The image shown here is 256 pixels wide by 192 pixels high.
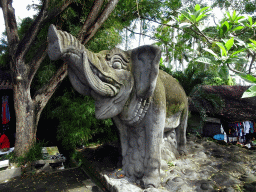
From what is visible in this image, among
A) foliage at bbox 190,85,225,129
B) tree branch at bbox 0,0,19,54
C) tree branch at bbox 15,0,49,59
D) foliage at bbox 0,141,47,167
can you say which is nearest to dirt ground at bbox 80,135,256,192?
foliage at bbox 0,141,47,167

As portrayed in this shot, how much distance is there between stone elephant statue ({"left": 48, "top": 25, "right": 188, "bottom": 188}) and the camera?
1656 millimetres

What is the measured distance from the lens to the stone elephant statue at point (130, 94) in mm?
1656

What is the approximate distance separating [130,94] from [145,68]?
0.33 metres

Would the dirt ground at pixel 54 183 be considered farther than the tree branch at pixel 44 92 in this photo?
No

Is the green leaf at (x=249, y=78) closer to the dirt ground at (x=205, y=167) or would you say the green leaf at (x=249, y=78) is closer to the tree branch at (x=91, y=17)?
the dirt ground at (x=205, y=167)

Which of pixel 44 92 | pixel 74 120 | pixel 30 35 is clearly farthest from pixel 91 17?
pixel 74 120

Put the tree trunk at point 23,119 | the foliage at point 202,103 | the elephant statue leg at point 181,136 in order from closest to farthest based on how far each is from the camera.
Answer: the elephant statue leg at point 181,136 → the tree trunk at point 23,119 → the foliage at point 202,103

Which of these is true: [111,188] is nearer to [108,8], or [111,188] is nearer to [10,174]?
[10,174]

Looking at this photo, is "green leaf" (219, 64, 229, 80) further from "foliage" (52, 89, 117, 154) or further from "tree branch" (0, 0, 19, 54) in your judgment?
"tree branch" (0, 0, 19, 54)

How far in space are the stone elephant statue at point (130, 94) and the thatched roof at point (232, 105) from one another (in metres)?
3.05

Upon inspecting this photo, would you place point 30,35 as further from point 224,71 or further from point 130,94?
point 224,71

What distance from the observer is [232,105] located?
4.46 meters

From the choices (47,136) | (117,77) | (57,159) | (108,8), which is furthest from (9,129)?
(117,77)

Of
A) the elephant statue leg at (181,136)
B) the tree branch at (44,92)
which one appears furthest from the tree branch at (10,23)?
the elephant statue leg at (181,136)
